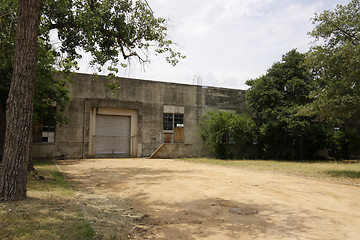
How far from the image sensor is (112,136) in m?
21.7

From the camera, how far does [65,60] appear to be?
38.1 feet

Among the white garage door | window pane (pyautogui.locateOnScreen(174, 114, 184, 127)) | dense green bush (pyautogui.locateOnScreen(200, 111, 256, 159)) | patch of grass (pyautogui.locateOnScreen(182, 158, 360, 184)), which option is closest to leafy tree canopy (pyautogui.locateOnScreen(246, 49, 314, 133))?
dense green bush (pyautogui.locateOnScreen(200, 111, 256, 159))

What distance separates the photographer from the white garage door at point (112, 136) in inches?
835

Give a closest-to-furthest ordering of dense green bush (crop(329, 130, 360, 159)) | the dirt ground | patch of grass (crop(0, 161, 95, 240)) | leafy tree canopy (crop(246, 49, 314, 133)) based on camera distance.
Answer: patch of grass (crop(0, 161, 95, 240)), the dirt ground, leafy tree canopy (crop(246, 49, 314, 133)), dense green bush (crop(329, 130, 360, 159))

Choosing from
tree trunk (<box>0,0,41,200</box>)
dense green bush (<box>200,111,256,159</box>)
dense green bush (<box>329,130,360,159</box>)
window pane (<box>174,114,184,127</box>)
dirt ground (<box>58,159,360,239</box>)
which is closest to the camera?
dirt ground (<box>58,159,360,239</box>)

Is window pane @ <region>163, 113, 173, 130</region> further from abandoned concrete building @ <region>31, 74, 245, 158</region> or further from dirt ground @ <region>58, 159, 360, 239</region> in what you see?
dirt ground @ <region>58, 159, 360, 239</region>

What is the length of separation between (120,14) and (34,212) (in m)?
9.06

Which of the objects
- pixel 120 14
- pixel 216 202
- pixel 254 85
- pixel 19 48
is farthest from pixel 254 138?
pixel 19 48

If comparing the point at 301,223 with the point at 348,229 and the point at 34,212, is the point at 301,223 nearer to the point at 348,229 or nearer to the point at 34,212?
the point at 348,229

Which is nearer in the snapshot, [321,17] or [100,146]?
[321,17]

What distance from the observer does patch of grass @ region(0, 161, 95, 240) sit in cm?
398

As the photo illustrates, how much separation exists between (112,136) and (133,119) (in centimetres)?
208

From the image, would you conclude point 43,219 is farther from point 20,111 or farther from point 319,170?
point 319,170

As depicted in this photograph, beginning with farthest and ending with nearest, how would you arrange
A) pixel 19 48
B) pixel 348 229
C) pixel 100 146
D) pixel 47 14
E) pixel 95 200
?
pixel 100 146 < pixel 47 14 < pixel 95 200 < pixel 19 48 < pixel 348 229
